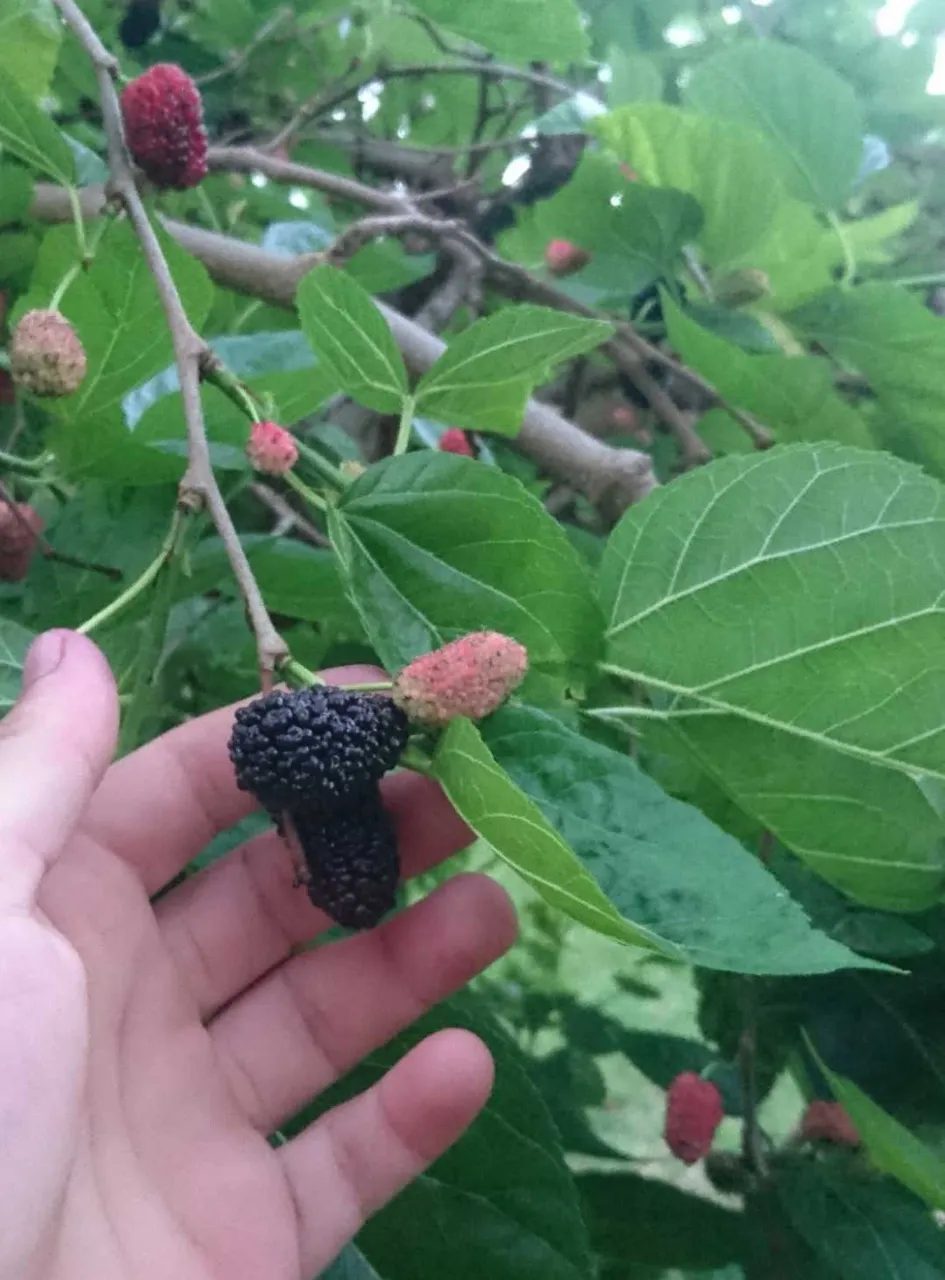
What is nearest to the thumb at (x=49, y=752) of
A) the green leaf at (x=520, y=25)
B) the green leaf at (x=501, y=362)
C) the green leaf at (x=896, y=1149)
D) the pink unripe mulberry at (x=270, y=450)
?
the pink unripe mulberry at (x=270, y=450)

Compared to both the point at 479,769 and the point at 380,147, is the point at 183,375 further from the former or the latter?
the point at 380,147

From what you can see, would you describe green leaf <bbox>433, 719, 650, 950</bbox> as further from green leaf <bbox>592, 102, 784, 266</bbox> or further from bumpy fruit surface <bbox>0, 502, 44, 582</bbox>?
green leaf <bbox>592, 102, 784, 266</bbox>

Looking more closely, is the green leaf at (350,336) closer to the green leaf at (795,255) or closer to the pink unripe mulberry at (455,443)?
the pink unripe mulberry at (455,443)

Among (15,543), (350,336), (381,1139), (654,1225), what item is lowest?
(654,1225)

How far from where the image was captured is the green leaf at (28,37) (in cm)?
61

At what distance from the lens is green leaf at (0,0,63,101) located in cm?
61

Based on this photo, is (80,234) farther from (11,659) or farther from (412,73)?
(412,73)

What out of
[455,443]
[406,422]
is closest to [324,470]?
[406,422]

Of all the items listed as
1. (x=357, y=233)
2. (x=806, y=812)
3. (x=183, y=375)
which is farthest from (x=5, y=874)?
(x=357, y=233)

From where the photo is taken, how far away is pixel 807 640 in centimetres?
44

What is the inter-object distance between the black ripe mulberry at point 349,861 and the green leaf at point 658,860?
54mm

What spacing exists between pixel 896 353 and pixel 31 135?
19.5 inches

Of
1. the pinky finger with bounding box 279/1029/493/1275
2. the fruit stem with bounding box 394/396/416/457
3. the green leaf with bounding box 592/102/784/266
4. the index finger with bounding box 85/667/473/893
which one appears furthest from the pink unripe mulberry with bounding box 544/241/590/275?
the pinky finger with bounding box 279/1029/493/1275

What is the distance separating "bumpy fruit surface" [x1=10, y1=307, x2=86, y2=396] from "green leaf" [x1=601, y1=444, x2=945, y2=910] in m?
0.25
